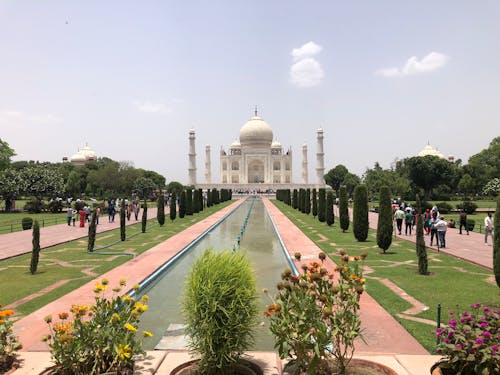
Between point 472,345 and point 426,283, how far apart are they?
12.6ft

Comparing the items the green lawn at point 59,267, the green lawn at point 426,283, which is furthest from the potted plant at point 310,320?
the green lawn at point 59,267

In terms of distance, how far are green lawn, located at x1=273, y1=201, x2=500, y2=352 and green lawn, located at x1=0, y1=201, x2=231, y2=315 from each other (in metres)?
4.42

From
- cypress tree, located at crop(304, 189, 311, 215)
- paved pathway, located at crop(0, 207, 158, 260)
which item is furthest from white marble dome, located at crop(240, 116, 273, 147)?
paved pathway, located at crop(0, 207, 158, 260)

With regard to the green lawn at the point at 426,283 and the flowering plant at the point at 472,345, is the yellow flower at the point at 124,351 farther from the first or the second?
the green lawn at the point at 426,283

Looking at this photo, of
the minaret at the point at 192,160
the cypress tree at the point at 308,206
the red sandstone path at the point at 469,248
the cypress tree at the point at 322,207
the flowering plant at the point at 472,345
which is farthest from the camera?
the minaret at the point at 192,160

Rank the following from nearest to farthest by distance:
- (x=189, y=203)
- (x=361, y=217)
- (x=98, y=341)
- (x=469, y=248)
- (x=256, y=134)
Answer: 1. (x=98, y=341)
2. (x=469, y=248)
3. (x=361, y=217)
4. (x=189, y=203)
5. (x=256, y=134)

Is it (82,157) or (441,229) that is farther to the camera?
(82,157)

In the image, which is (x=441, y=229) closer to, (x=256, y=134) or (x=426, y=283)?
(x=426, y=283)

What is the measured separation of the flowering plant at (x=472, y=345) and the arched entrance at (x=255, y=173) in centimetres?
5865

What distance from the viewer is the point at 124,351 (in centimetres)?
279

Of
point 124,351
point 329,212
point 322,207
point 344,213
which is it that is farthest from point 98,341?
point 322,207

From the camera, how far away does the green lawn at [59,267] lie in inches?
230

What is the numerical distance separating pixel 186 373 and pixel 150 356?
1.93 feet

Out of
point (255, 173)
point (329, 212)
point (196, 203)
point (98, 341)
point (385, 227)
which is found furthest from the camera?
point (255, 173)
